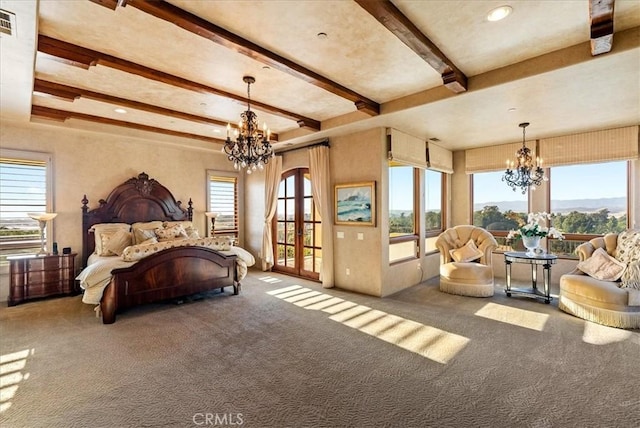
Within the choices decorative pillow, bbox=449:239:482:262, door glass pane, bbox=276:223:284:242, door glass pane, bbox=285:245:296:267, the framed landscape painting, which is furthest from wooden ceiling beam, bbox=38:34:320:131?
decorative pillow, bbox=449:239:482:262

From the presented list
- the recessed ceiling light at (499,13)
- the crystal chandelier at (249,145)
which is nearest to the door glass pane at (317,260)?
the crystal chandelier at (249,145)

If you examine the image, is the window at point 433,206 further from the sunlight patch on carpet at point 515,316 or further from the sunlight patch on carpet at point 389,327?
the sunlight patch on carpet at point 389,327

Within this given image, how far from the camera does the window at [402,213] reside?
213 inches

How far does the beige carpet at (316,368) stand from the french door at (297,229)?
6.38ft

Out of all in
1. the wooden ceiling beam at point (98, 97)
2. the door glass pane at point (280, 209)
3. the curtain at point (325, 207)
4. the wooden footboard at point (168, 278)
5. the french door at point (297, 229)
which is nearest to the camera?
the wooden ceiling beam at point (98, 97)

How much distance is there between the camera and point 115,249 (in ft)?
16.8

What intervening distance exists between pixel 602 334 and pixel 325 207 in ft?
13.6

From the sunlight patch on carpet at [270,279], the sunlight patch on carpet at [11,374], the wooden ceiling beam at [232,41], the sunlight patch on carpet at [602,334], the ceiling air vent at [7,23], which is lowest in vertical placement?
the sunlight patch on carpet at [602,334]

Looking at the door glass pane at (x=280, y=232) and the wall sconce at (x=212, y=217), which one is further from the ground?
the wall sconce at (x=212, y=217)

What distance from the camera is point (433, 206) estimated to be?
6770 millimetres

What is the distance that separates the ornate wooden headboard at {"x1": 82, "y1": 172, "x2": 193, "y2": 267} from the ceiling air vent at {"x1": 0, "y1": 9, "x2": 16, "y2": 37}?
3788mm

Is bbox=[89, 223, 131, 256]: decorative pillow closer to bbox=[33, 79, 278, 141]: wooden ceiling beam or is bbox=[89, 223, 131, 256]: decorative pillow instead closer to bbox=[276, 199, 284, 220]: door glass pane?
bbox=[33, 79, 278, 141]: wooden ceiling beam

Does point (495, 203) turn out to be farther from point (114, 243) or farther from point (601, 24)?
point (114, 243)

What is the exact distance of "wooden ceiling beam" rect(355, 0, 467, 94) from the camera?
2158 mm
